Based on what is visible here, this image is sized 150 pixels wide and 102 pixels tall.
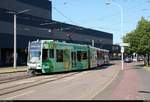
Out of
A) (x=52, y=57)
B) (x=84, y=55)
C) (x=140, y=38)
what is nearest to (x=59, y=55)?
(x=52, y=57)

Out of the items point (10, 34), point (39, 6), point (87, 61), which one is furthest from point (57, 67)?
point (39, 6)

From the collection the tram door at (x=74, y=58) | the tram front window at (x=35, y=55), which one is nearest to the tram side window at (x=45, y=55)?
the tram front window at (x=35, y=55)

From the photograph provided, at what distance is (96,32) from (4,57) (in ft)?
200

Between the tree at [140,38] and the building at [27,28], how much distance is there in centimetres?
2128

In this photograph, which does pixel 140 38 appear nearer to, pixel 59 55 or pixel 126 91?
pixel 59 55

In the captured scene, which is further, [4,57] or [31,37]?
[31,37]

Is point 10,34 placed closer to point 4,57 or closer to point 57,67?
point 4,57

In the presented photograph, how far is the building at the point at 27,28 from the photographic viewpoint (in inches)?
2908

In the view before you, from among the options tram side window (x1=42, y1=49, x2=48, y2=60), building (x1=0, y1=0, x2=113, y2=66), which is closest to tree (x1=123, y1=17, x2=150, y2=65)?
building (x1=0, y1=0, x2=113, y2=66)

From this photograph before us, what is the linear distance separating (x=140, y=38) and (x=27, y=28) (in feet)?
82.7

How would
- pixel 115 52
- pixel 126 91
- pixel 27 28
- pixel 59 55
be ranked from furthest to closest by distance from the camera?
1. pixel 115 52
2. pixel 27 28
3. pixel 59 55
4. pixel 126 91

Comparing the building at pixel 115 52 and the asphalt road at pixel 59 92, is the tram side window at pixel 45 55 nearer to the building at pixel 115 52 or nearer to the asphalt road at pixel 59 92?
the asphalt road at pixel 59 92

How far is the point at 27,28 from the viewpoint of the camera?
81938 mm

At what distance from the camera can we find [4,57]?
251ft
